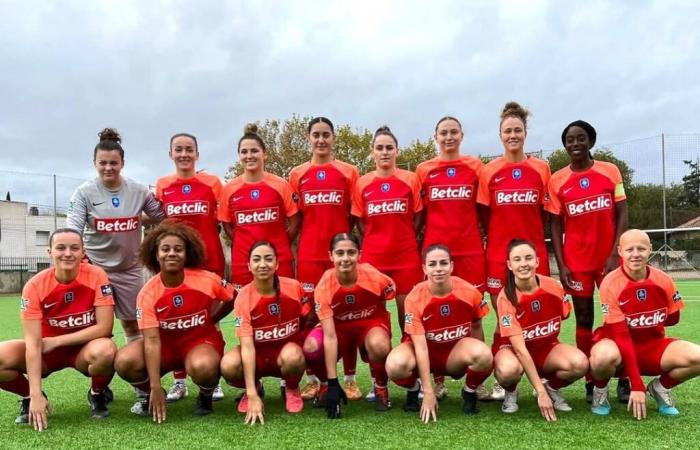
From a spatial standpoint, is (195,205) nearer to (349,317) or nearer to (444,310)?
(349,317)

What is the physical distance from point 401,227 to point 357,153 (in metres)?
21.1

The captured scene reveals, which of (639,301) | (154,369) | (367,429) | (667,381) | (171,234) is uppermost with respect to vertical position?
(171,234)

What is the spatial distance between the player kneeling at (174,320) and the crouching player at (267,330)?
186mm

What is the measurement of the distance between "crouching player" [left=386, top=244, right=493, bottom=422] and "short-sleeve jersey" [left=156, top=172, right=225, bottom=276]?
1775 millimetres

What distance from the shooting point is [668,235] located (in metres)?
18.1

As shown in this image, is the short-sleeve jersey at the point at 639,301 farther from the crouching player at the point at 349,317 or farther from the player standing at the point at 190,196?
the player standing at the point at 190,196

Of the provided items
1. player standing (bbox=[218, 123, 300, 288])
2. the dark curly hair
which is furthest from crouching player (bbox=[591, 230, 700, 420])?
the dark curly hair

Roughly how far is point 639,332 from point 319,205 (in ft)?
8.18

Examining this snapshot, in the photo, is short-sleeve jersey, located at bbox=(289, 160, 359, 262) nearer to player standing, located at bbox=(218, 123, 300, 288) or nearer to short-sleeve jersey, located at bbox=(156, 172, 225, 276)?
player standing, located at bbox=(218, 123, 300, 288)

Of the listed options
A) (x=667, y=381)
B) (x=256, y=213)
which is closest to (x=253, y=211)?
(x=256, y=213)

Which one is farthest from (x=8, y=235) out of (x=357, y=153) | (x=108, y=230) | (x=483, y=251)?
(x=483, y=251)

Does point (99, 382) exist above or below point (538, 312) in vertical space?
below

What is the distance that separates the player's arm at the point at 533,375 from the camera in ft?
11.5

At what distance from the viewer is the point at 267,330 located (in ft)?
13.3
